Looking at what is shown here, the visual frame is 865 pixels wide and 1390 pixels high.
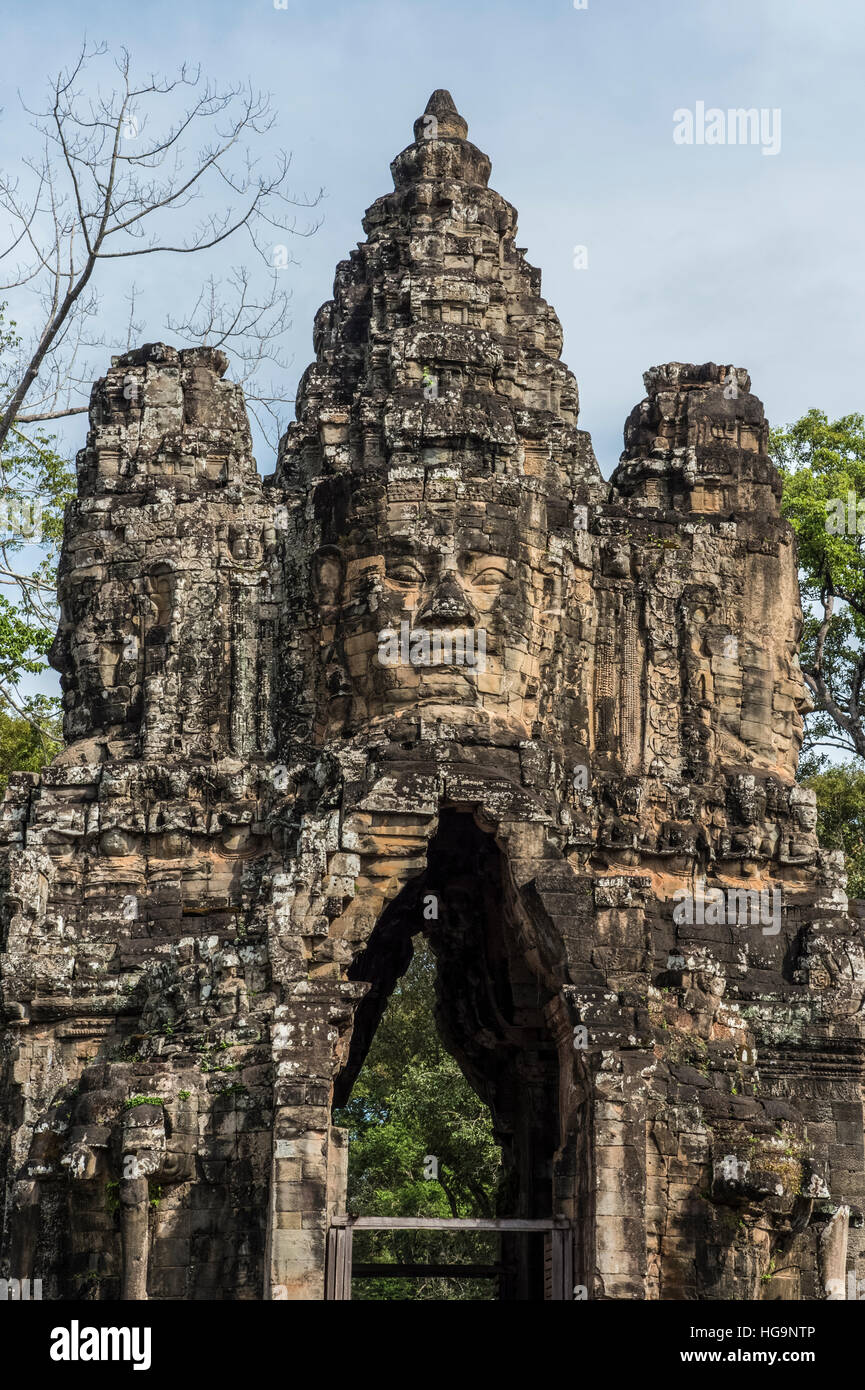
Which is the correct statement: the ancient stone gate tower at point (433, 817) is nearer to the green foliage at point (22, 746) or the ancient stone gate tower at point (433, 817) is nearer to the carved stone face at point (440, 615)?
the carved stone face at point (440, 615)

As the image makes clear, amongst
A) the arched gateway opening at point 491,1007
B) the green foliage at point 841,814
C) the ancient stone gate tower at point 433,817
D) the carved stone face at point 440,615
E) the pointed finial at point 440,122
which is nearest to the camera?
the ancient stone gate tower at point 433,817

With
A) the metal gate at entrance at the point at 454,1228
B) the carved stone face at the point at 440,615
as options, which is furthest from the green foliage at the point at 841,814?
the metal gate at entrance at the point at 454,1228

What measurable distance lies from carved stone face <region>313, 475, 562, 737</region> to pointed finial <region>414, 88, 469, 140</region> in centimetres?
551

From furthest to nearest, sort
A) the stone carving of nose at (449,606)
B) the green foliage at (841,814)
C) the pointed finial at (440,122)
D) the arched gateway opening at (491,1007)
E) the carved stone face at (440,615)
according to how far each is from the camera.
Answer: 1. the green foliage at (841,814)
2. the pointed finial at (440,122)
3. the arched gateway opening at (491,1007)
4. the carved stone face at (440,615)
5. the stone carving of nose at (449,606)

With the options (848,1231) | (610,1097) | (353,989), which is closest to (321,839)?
(353,989)

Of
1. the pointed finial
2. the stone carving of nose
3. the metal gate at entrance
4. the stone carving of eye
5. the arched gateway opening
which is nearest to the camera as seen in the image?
the metal gate at entrance

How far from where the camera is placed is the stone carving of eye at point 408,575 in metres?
24.2

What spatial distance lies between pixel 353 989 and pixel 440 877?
458 cm

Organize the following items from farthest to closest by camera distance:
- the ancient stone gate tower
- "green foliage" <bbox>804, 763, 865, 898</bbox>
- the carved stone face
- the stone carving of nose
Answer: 1. "green foliage" <bbox>804, 763, 865, 898</bbox>
2. the carved stone face
3. the stone carving of nose
4. the ancient stone gate tower

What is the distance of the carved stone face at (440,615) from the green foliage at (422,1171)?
12.4m

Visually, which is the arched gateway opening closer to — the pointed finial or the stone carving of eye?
the stone carving of eye

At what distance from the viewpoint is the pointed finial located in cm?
2762

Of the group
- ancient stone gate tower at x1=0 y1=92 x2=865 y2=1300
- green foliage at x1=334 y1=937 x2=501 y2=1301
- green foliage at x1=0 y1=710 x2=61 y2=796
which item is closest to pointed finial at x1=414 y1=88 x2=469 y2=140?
ancient stone gate tower at x1=0 y1=92 x2=865 y2=1300
